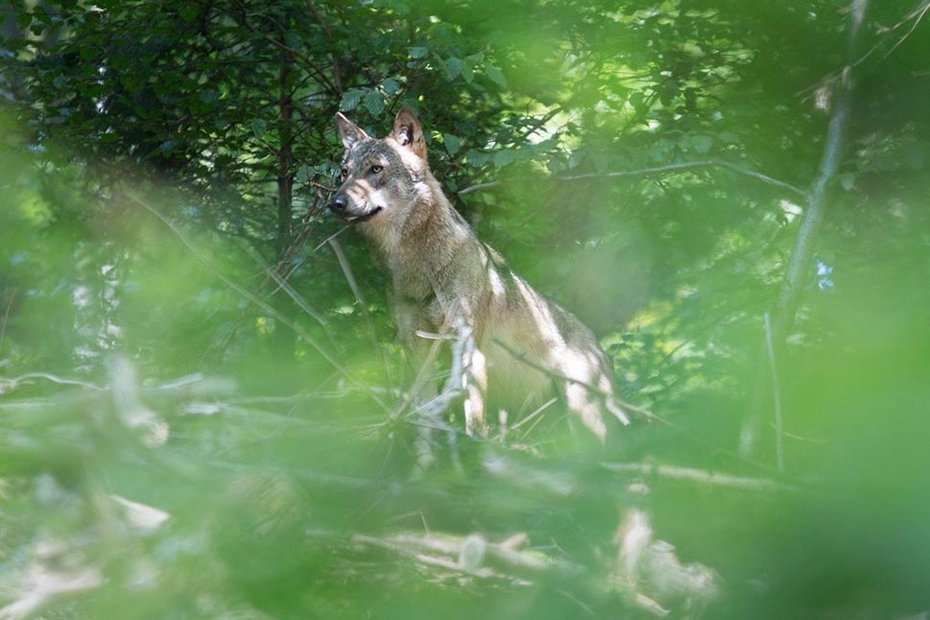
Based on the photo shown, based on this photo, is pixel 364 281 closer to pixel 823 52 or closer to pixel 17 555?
pixel 823 52

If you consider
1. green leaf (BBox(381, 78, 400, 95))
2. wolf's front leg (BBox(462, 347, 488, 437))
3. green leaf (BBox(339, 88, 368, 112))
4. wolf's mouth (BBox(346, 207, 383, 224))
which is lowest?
wolf's front leg (BBox(462, 347, 488, 437))

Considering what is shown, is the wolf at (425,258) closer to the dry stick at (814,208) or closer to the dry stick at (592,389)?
the dry stick at (814,208)

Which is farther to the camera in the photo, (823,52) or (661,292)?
(661,292)

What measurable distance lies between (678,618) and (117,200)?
6.64m

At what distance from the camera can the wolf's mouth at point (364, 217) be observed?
6207 millimetres

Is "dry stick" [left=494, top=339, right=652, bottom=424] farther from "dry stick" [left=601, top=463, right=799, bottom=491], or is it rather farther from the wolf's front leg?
the wolf's front leg

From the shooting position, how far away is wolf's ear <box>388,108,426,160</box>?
6.42m

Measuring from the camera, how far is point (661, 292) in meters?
8.18

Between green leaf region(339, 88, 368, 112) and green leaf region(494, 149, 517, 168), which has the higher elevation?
green leaf region(339, 88, 368, 112)

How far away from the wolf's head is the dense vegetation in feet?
0.83

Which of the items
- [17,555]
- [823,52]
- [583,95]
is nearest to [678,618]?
[17,555]

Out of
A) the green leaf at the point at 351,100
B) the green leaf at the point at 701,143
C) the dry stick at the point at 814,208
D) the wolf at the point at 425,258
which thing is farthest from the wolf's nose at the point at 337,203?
the dry stick at the point at 814,208

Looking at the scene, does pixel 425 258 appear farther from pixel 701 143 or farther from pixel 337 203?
pixel 701 143

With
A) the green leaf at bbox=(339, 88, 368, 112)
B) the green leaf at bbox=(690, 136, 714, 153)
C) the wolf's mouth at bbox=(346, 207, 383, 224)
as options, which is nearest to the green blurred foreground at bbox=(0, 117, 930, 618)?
the green leaf at bbox=(690, 136, 714, 153)
